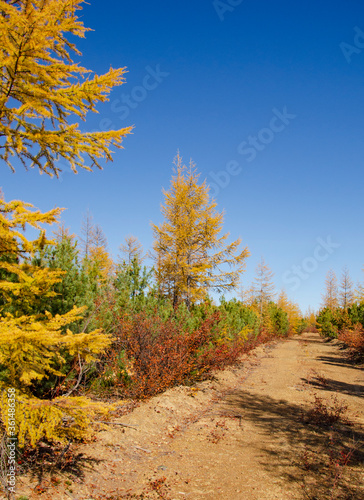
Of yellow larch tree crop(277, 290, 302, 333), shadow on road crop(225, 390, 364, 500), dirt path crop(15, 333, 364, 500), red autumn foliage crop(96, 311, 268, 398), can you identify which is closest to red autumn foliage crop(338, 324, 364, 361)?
dirt path crop(15, 333, 364, 500)

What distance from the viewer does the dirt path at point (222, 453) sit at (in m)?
3.40

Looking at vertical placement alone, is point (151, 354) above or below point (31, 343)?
below

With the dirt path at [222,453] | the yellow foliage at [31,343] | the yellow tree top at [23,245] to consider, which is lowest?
the dirt path at [222,453]

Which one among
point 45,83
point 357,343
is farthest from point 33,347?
point 357,343

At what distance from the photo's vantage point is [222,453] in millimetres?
4465

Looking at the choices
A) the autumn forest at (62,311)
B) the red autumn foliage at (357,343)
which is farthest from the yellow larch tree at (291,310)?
the autumn forest at (62,311)

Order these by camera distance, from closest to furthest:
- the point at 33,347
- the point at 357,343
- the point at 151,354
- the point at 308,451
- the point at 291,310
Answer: the point at 33,347
the point at 308,451
the point at 151,354
the point at 357,343
the point at 291,310

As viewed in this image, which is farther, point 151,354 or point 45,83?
point 151,354

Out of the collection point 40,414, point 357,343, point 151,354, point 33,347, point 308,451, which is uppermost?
point 33,347

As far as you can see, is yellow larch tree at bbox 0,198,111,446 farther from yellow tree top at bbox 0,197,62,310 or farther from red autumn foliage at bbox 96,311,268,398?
red autumn foliage at bbox 96,311,268,398

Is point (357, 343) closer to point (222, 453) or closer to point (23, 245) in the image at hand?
point (222, 453)

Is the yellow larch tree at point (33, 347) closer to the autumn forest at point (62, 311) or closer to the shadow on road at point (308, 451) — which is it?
the autumn forest at point (62, 311)

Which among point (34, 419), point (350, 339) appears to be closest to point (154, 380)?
point (34, 419)

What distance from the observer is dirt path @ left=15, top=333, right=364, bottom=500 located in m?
3.40
